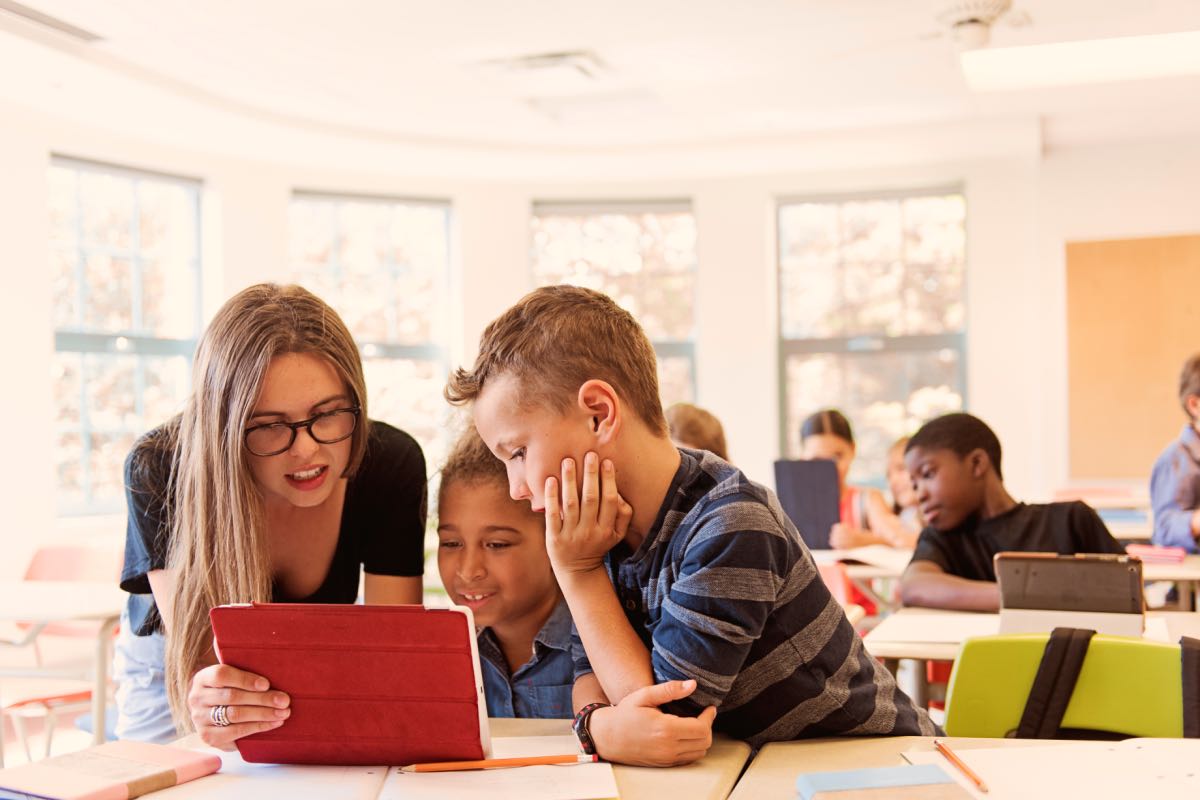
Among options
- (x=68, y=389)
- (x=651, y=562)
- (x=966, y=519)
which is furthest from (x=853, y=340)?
(x=651, y=562)

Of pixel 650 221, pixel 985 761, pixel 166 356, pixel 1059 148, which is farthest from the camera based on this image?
pixel 650 221

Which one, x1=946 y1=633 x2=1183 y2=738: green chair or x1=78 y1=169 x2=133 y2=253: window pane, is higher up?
x1=78 y1=169 x2=133 y2=253: window pane

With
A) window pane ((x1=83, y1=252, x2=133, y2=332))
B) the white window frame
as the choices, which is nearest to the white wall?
the white window frame

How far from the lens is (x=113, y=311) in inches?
262

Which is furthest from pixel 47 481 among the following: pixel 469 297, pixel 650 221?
pixel 650 221

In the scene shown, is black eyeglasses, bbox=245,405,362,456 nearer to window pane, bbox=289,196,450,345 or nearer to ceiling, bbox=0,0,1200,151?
ceiling, bbox=0,0,1200,151

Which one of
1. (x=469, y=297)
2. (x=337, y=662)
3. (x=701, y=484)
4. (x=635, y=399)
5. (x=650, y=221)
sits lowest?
(x=337, y=662)

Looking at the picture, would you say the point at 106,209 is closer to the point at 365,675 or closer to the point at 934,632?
the point at 934,632

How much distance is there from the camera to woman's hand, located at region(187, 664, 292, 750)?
1393 millimetres

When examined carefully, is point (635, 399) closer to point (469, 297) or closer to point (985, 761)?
point (985, 761)

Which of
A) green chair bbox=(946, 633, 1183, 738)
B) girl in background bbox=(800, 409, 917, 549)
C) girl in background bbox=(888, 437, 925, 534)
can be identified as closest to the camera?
green chair bbox=(946, 633, 1183, 738)

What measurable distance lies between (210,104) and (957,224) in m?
4.86

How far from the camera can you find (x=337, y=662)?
1368mm

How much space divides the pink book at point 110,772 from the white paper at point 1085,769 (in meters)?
0.85
